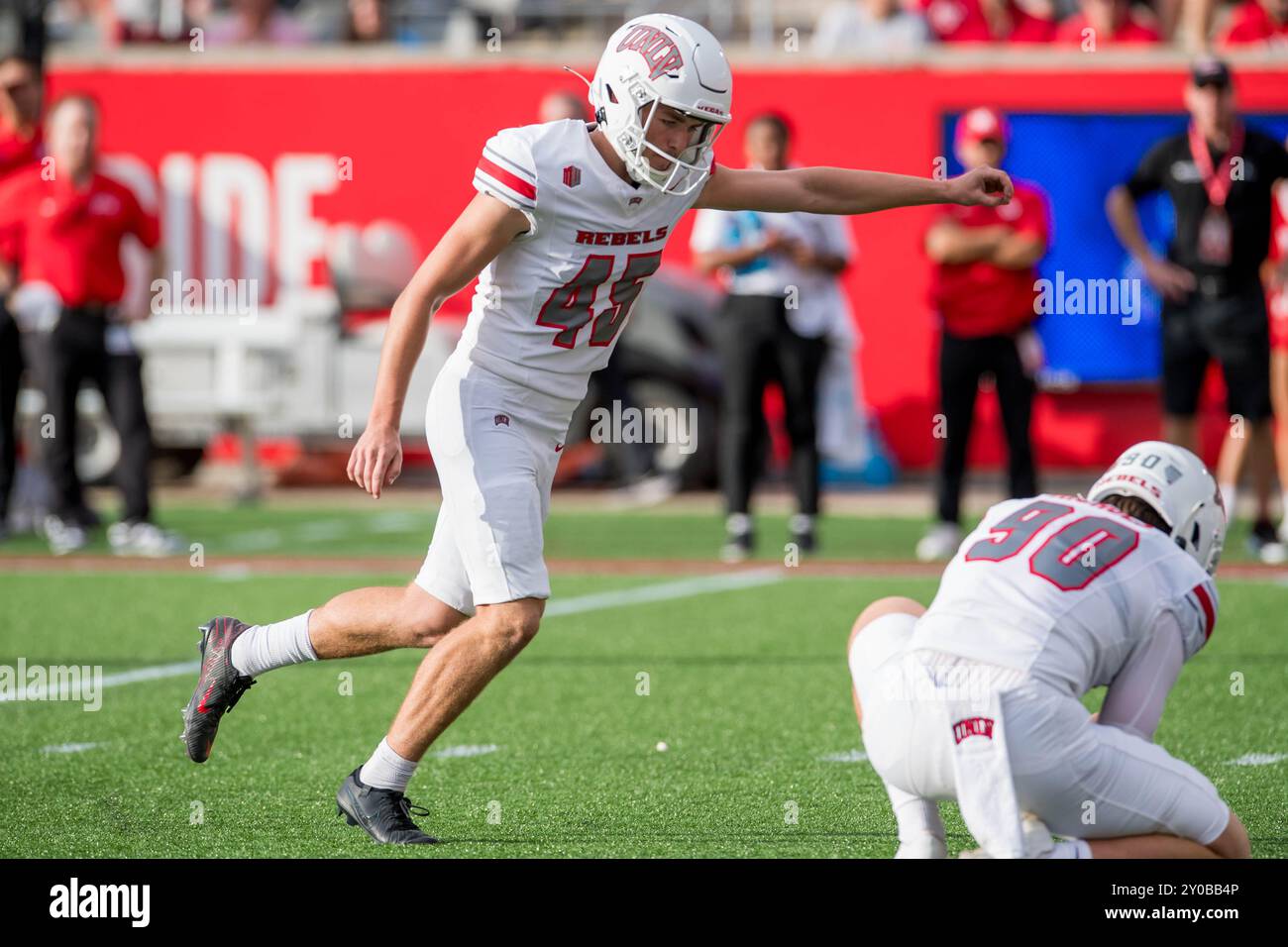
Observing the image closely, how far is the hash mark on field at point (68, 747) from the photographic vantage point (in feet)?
18.7

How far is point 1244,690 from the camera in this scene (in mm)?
6566

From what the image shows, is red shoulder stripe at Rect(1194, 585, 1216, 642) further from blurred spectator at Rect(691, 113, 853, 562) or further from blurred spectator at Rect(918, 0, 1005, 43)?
blurred spectator at Rect(918, 0, 1005, 43)

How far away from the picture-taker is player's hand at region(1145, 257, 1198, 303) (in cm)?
988

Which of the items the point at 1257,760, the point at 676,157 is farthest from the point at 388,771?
the point at 1257,760

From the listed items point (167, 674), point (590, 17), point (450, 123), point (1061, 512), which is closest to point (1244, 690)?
point (1061, 512)

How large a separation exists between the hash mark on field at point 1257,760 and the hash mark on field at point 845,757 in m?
1.05

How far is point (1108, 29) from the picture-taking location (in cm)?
1445

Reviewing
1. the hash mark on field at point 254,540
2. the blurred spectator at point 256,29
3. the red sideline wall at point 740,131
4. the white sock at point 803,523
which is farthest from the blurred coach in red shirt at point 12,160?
the white sock at point 803,523

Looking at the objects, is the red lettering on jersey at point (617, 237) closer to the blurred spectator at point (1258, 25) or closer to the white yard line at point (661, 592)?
the white yard line at point (661, 592)

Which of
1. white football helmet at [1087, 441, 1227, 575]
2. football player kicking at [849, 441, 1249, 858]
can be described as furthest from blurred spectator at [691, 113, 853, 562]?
football player kicking at [849, 441, 1249, 858]

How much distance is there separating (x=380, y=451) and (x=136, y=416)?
260 inches
